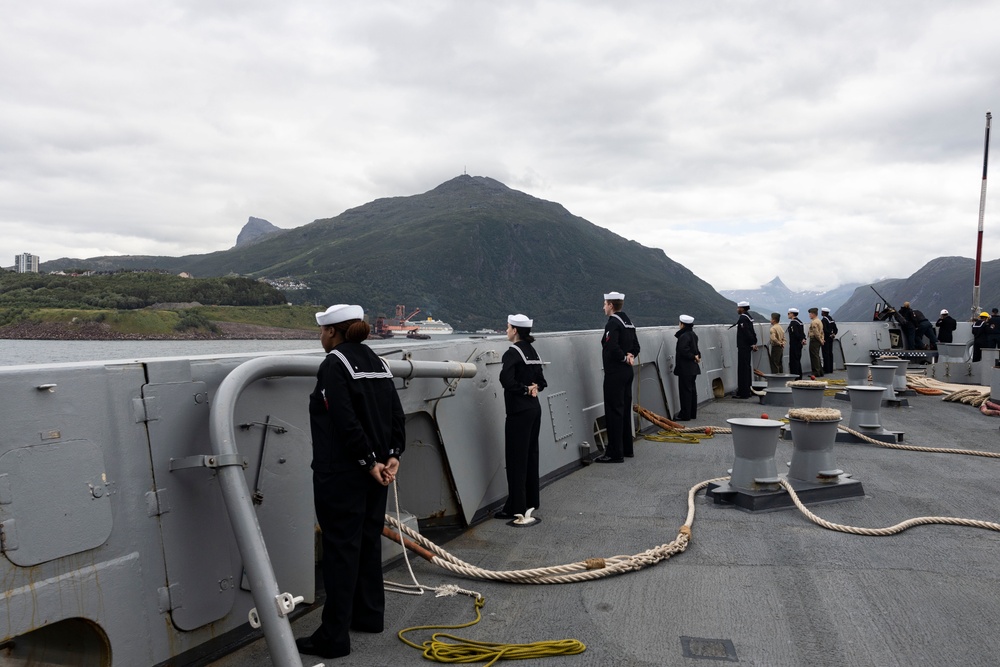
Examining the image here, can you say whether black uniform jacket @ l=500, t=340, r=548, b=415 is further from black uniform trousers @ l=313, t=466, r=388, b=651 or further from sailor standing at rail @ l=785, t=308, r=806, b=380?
sailor standing at rail @ l=785, t=308, r=806, b=380

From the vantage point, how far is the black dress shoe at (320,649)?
10.3 feet

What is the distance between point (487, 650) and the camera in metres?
3.17

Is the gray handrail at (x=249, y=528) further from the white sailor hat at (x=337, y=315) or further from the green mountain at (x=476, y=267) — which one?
the green mountain at (x=476, y=267)

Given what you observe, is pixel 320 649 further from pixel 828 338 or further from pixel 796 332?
pixel 828 338

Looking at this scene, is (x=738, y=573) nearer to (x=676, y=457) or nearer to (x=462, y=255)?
(x=676, y=457)

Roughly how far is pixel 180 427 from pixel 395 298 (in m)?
79.7

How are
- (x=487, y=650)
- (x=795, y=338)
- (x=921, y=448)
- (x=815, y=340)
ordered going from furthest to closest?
(x=815, y=340) → (x=795, y=338) → (x=921, y=448) → (x=487, y=650)

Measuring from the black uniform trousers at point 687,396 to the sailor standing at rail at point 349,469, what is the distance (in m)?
7.50

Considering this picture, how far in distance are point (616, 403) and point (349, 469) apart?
4.53 m

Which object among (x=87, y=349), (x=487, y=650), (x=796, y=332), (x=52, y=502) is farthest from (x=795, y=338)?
(x=52, y=502)

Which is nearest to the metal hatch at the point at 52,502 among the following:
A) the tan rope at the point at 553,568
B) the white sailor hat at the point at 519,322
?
the tan rope at the point at 553,568

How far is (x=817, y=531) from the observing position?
4980mm

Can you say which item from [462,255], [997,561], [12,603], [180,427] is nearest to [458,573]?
[180,427]

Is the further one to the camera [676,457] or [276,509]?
[676,457]
